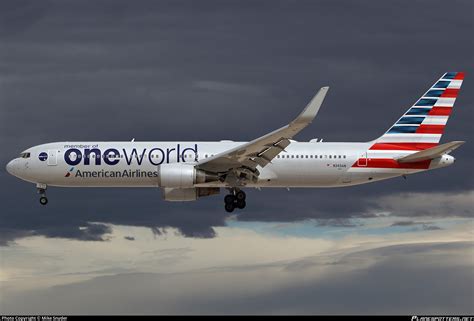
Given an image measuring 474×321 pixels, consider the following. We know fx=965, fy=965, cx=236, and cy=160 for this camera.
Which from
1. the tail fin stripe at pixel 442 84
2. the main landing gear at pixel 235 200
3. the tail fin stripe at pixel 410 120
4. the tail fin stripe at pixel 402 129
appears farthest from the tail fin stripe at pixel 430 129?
the main landing gear at pixel 235 200

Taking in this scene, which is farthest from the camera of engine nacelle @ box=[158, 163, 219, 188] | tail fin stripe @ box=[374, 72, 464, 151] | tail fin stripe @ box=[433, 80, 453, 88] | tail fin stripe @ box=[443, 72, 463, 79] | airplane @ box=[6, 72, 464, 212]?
tail fin stripe @ box=[443, 72, 463, 79]

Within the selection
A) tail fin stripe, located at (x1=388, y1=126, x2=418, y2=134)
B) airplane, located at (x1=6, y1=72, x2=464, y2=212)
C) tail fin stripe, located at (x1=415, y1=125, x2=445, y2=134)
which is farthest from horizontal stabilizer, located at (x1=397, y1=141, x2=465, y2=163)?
tail fin stripe, located at (x1=415, y1=125, x2=445, y2=134)

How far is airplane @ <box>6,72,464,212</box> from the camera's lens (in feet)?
165

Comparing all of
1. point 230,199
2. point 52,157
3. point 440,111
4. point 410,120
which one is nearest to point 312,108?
point 230,199

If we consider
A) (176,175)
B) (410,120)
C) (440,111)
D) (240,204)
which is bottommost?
(240,204)

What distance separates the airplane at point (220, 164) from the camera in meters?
50.4

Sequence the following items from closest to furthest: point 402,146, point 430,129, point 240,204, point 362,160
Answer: point 240,204 < point 362,160 < point 402,146 < point 430,129

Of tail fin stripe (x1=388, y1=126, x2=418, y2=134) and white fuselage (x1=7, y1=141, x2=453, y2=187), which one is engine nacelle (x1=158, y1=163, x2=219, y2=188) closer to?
white fuselage (x1=7, y1=141, x2=453, y2=187)

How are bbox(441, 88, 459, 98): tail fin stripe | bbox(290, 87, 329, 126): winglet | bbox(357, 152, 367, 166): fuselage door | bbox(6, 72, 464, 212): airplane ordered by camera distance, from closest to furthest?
bbox(290, 87, 329, 126): winglet, bbox(6, 72, 464, 212): airplane, bbox(357, 152, 367, 166): fuselage door, bbox(441, 88, 459, 98): tail fin stripe

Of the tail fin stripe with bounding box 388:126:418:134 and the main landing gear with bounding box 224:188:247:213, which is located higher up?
the tail fin stripe with bounding box 388:126:418:134

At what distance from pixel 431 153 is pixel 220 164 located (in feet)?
36.0

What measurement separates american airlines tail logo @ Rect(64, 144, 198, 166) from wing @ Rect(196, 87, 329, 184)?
6.23ft

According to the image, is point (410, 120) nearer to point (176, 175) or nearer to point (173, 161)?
point (173, 161)

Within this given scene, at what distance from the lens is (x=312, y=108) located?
143ft
